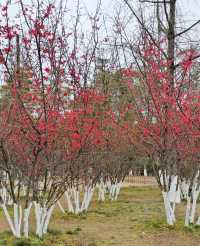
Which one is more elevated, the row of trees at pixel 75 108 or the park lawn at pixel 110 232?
the row of trees at pixel 75 108

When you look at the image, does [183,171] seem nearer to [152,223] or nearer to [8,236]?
[152,223]

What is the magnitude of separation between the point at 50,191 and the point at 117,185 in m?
8.52

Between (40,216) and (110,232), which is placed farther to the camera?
(110,232)

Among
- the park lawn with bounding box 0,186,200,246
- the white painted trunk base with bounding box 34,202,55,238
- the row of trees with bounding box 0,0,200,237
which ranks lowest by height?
the park lawn with bounding box 0,186,200,246

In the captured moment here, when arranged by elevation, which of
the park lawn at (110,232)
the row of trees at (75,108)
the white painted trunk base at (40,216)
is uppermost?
the row of trees at (75,108)

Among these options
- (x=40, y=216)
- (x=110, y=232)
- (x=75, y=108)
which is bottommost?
(x=110, y=232)

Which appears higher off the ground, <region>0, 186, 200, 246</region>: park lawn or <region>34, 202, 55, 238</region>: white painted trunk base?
<region>34, 202, 55, 238</region>: white painted trunk base

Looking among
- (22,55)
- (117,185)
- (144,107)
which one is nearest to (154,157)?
(144,107)

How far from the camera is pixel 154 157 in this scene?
9.14 m

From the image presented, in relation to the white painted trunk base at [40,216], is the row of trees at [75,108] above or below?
above

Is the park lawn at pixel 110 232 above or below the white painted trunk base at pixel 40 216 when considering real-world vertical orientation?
below

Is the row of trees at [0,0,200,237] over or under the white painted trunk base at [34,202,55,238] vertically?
over

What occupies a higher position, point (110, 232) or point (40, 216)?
point (40, 216)

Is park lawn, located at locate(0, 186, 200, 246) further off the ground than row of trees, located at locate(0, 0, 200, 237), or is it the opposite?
row of trees, located at locate(0, 0, 200, 237)
